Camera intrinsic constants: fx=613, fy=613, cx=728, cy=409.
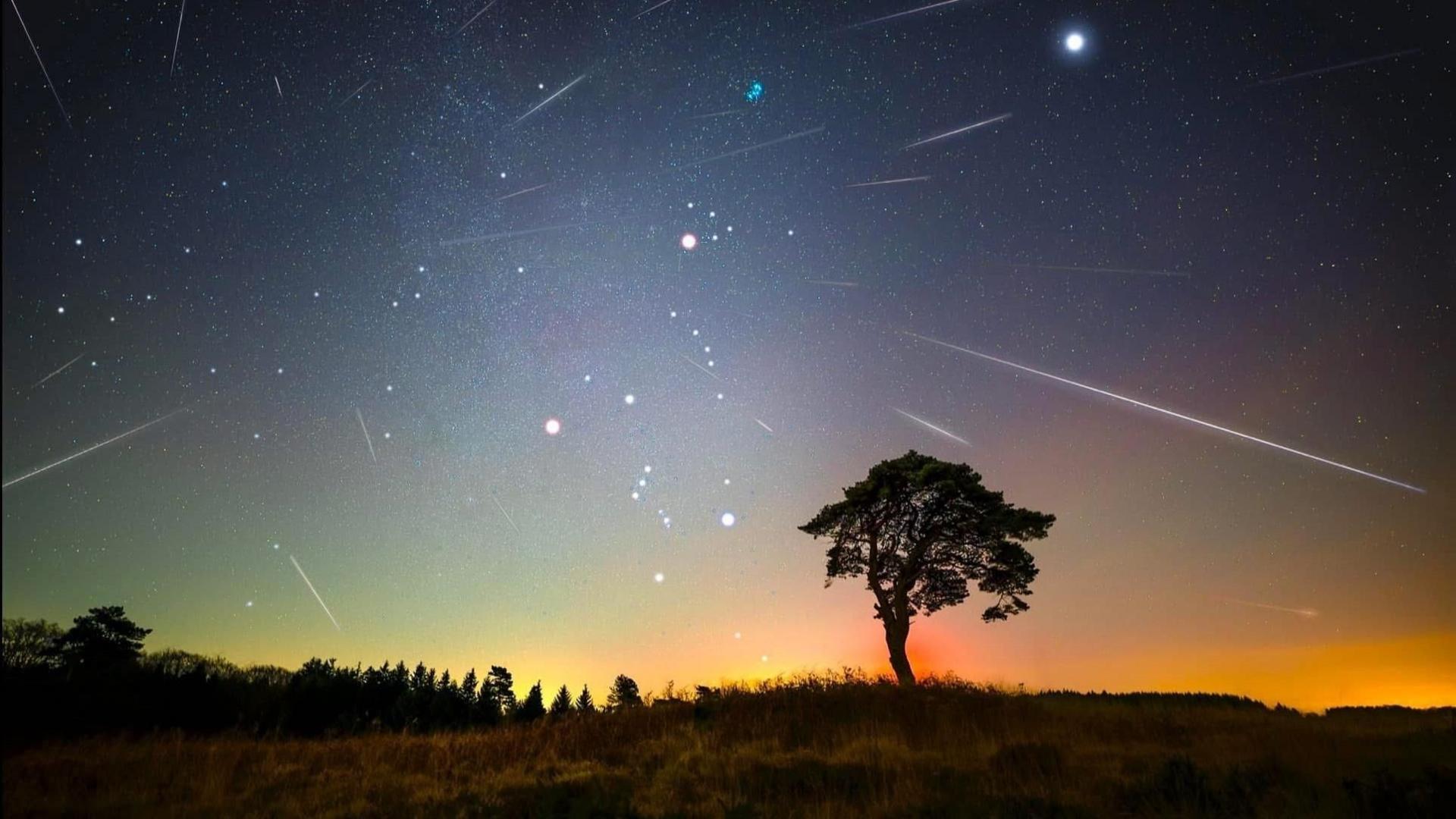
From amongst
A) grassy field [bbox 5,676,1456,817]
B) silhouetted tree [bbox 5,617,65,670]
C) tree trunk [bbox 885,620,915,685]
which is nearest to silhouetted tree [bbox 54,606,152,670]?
silhouetted tree [bbox 5,617,65,670]

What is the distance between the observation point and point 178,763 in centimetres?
963

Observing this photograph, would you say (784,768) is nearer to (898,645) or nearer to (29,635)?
(898,645)

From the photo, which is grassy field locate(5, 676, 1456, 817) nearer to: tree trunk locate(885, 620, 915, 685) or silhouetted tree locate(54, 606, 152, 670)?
tree trunk locate(885, 620, 915, 685)

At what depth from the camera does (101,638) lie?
33906 mm

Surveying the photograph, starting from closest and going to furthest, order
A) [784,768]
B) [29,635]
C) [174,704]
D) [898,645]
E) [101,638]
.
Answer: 1. [784,768]
2. [174,704]
3. [898,645]
4. [101,638]
5. [29,635]

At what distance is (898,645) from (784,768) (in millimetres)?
16275

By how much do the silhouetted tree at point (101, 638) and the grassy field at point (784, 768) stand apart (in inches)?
1256

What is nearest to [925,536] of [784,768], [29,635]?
[784,768]

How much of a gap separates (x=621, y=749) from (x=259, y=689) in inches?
553

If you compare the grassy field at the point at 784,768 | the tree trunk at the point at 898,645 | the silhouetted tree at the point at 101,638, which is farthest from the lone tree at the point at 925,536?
the silhouetted tree at the point at 101,638

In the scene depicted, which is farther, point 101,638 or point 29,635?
point 29,635

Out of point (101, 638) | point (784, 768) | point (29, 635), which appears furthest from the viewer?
point (29, 635)

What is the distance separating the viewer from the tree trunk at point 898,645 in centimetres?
2309

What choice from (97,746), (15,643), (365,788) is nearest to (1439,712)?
(365,788)
